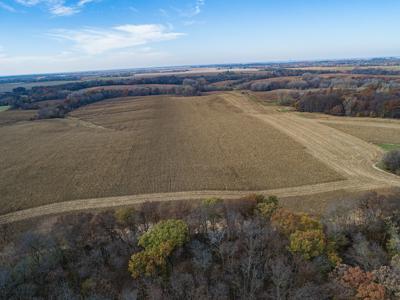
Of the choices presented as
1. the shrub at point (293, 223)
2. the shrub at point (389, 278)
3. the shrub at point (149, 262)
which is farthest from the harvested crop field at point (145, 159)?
the shrub at point (389, 278)

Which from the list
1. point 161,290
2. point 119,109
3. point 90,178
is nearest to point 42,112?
point 119,109

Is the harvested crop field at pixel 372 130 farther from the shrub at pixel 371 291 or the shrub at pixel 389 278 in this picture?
the shrub at pixel 371 291

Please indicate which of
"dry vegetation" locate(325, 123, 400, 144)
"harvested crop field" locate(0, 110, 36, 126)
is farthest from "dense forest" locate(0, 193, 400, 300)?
"harvested crop field" locate(0, 110, 36, 126)

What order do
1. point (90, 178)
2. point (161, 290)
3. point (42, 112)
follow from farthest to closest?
1. point (42, 112)
2. point (90, 178)
3. point (161, 290)

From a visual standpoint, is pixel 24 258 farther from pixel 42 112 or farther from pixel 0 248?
pixel 42 112

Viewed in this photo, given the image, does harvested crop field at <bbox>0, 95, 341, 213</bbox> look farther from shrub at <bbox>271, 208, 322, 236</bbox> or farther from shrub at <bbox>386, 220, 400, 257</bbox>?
shrub at <bbox>386, 220, 400, 257</bbox>

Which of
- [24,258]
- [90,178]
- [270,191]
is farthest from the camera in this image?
[90,178]
